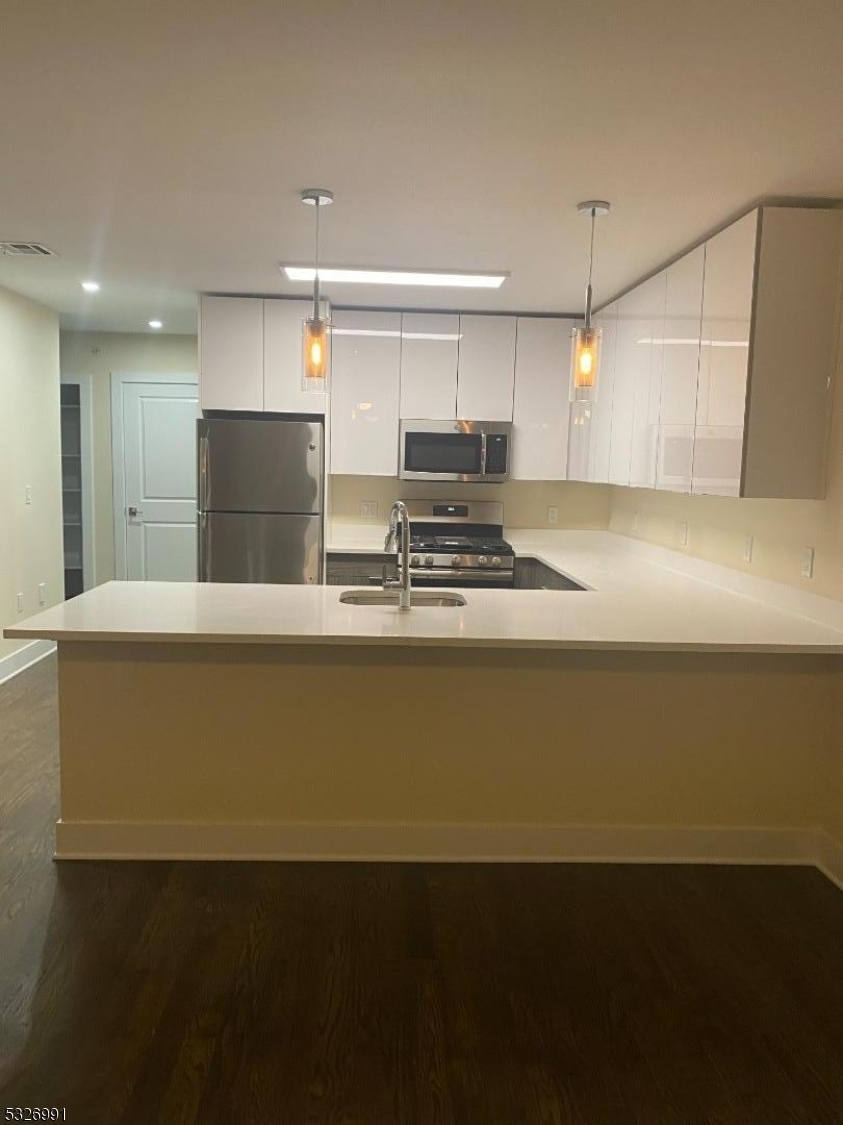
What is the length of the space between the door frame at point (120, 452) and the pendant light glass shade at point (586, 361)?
4.67 m

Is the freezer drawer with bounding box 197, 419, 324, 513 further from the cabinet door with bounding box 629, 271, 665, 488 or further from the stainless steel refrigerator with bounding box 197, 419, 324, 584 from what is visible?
the cabinet door with bounding box 629, 271, 665, 488

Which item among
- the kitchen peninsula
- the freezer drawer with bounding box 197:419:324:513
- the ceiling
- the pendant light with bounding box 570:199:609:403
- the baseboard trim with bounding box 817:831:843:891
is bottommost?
the baseboard trim with bounding box 817:831:843:891

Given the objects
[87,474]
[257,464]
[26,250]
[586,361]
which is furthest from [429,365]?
[87,474]

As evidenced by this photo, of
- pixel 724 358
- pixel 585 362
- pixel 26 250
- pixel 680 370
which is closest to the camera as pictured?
pixel 585 362

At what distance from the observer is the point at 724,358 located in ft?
9.90

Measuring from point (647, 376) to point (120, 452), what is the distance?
4515 millimetres

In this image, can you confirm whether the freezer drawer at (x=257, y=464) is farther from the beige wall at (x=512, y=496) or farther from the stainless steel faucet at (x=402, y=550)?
the stainless steel faucet at (x=402, y=550)

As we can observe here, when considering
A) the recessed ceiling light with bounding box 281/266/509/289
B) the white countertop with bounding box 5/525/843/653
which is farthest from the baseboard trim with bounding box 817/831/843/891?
the recessed ceiling light with bounding box 281/266/509/289

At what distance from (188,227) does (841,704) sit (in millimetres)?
3043

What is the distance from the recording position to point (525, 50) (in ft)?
6.08

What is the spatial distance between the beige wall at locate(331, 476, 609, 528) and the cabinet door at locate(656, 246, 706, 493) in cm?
188

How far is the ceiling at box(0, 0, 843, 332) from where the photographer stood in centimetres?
176

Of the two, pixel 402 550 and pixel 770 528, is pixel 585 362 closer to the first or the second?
pixel 402 550

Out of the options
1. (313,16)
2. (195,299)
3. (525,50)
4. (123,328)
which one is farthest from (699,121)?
(123,328)
